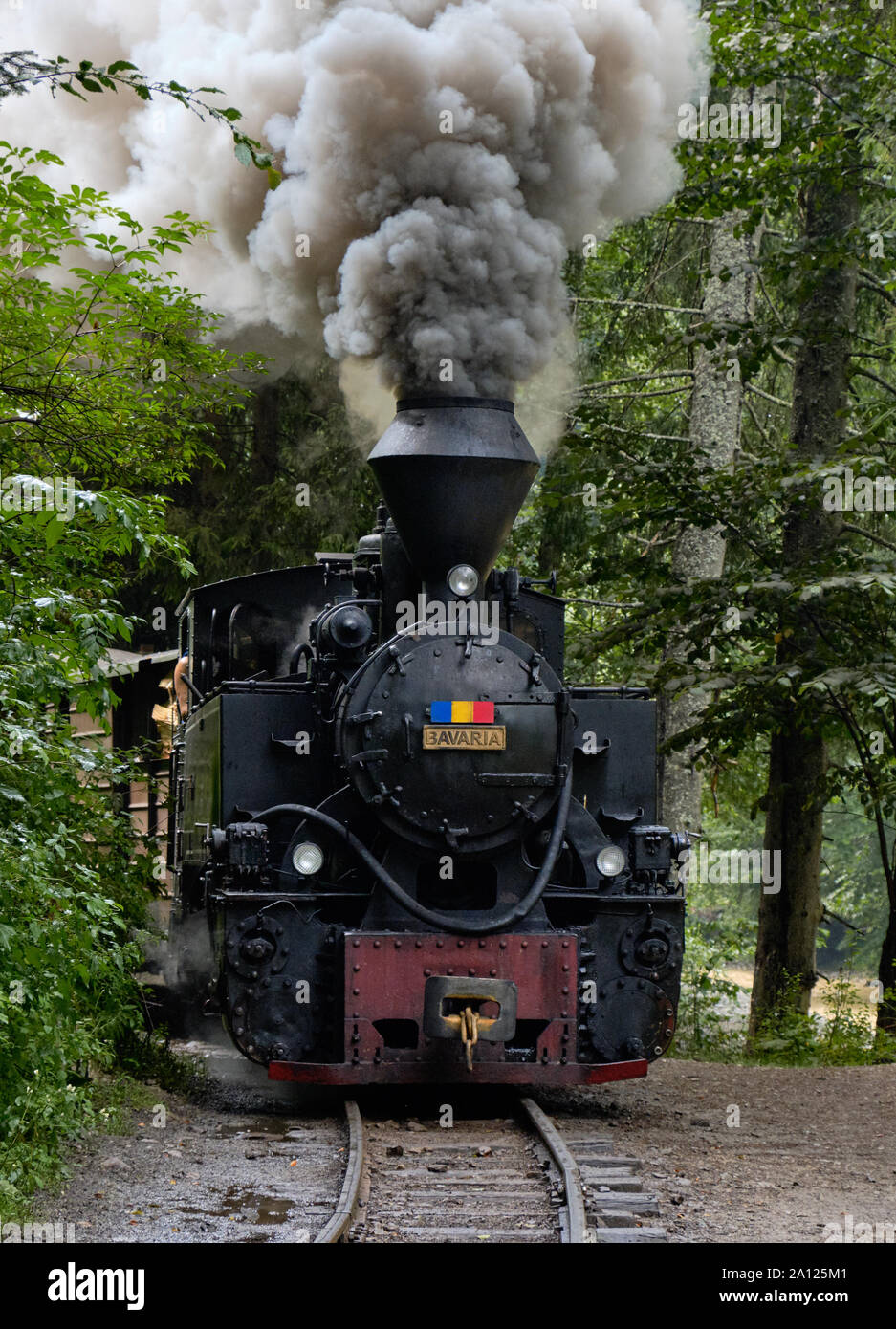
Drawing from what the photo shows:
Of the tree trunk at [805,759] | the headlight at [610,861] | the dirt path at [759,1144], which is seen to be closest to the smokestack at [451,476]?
the headlight at [610,861]

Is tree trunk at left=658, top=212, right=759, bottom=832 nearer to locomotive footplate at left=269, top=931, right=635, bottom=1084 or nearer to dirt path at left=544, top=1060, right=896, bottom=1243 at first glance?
dirt path at left=544, top=1060, right=896, bottom=1243

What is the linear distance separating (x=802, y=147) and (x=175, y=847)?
6.31 metres

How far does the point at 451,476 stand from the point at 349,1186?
3.14m

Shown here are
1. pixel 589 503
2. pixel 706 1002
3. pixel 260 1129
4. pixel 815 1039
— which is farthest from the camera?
pixel 706 1002

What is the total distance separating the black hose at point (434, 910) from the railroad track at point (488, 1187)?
933 mm

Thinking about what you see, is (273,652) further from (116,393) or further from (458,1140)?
(458,1140)

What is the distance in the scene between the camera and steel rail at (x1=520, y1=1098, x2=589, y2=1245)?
4961 mm

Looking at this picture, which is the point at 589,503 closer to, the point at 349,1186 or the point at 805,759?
the point at 805,759

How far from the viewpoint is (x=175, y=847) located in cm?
1005

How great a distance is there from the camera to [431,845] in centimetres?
708


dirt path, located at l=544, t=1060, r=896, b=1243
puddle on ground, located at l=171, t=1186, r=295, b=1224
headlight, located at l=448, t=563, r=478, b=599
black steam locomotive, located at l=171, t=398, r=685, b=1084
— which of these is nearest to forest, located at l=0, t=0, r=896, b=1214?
puddle on ground, located at l=171, t=1186, r=295, b=1224

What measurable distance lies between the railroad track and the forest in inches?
47.6

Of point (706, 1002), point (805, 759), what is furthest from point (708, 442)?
point (706, 1002)

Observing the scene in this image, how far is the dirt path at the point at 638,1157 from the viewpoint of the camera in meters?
5.14
